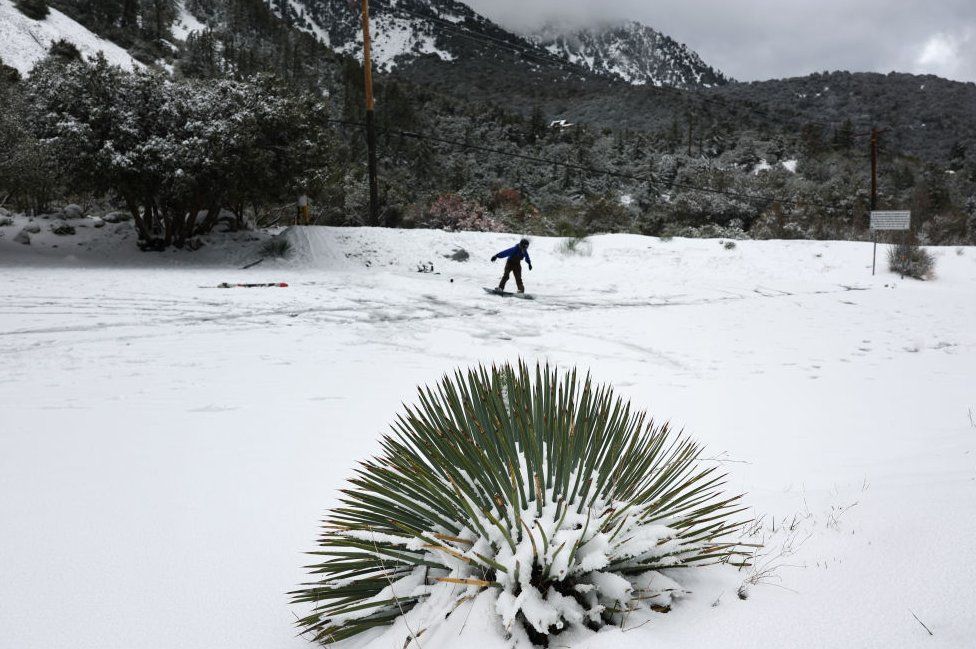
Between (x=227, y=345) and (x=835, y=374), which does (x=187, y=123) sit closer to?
(x=227, y=345)

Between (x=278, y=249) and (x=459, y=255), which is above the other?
(x=278, y=249)

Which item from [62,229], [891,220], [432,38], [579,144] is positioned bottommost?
[62,229]

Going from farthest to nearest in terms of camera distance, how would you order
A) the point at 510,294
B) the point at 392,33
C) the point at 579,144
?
the point at 392,33 < the point at 579,144 < the point at 510,294

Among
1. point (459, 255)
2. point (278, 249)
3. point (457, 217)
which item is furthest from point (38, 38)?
point (459, 255)

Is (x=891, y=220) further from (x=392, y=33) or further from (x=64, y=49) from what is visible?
(x=392, y=33)

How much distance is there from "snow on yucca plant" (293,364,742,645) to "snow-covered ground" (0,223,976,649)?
0.10 m

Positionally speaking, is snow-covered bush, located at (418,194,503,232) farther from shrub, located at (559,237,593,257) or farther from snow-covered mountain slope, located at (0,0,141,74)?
snow-covered mountain slope, located at (0,0,141,74)

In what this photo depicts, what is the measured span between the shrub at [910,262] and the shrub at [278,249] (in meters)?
17.0

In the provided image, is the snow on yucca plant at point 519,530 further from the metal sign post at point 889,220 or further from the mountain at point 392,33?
the mountain at point 392,33

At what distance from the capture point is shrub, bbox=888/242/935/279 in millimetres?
14945

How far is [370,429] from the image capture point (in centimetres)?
413

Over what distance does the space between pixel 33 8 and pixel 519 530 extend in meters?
52.5

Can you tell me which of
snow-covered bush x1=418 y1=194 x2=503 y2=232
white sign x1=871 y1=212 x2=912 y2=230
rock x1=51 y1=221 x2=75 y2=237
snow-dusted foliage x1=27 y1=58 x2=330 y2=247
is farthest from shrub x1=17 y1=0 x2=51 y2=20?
white sign x1=871 y1=212 x2=912 y2=230

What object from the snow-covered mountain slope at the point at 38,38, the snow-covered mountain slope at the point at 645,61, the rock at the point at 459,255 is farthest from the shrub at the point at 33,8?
the snow-covered mountain slope at the point at 645,61
